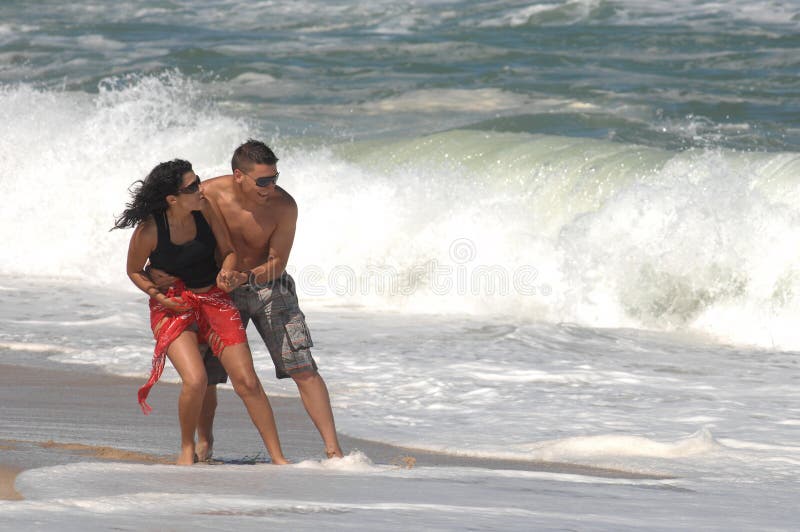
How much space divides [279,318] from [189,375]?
0.43m

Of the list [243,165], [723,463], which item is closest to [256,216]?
[243,165]

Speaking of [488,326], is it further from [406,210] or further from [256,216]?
[256,216]

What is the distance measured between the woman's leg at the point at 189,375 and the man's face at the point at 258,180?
58 centimetres

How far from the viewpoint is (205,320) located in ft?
16.5

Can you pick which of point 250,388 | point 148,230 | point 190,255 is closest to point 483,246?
point 250,388

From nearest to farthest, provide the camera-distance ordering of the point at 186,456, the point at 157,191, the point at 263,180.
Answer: the point at 157,191 < the point at 263,180 < the point at 186,456

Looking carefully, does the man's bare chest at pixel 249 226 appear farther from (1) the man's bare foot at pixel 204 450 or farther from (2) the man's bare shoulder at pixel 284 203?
(1) the man's bare foot at pixel 204 450

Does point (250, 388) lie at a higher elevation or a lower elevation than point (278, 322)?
lower

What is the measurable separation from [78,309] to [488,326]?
3087mm

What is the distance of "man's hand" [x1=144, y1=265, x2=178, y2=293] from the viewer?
494cm

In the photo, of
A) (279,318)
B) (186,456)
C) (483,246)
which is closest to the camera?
(186,456)

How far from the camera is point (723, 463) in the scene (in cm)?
557

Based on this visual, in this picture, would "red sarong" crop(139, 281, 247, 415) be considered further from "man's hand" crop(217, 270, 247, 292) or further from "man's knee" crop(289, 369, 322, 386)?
"man's knee" crop(289, 369, 322, 386)

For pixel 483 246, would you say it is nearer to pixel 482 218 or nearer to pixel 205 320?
pixel 482 218
